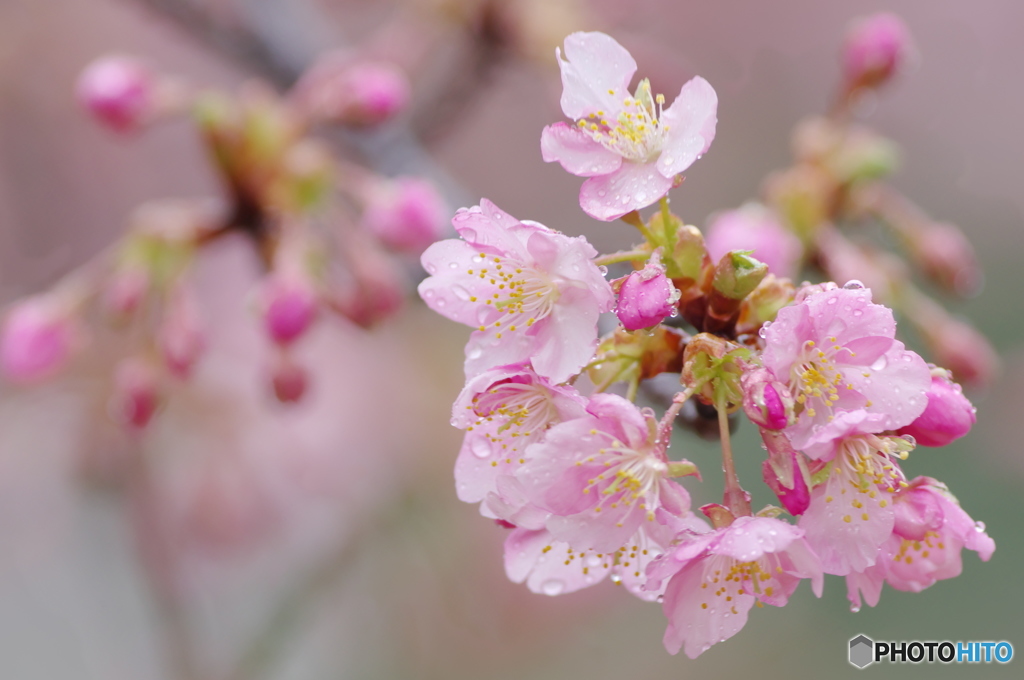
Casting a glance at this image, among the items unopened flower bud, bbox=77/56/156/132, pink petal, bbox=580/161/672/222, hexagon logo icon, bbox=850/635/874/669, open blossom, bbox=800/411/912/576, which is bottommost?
hexagon logo icon, bbox=850/635/874/669

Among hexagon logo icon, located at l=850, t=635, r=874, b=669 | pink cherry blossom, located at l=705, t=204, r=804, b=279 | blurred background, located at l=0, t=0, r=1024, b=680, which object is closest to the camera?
hexagon logo icon, located at l=850, t=635, r=874, b=669

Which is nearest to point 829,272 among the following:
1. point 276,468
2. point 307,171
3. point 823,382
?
point 823,382

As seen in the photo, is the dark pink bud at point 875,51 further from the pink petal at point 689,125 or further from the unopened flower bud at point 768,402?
the unopened flower bud at point 768,402

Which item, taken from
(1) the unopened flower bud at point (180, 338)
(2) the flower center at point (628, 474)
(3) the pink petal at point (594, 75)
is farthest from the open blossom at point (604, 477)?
(1) the unopened flower bud at point (180, 338)

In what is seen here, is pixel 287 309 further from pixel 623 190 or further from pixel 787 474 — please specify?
pixel 787 474

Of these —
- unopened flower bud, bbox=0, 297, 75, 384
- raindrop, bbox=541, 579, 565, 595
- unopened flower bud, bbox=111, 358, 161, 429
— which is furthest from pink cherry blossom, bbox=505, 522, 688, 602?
unopened flower bud, bbox=0, 297, 75, 384

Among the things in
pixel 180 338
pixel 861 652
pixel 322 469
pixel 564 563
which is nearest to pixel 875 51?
pixel 861 652

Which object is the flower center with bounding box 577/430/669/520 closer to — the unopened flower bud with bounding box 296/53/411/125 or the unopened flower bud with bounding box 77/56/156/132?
the unopened flower bud with bounding box 296/53/411/125

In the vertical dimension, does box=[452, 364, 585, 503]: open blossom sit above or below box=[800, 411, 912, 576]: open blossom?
above
